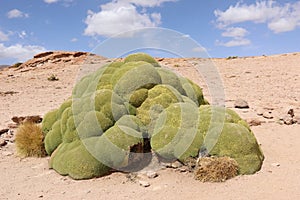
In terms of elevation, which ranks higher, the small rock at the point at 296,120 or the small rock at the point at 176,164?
the small rock at the point at 296,120

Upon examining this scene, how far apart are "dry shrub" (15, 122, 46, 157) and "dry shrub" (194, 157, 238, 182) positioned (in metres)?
3.16

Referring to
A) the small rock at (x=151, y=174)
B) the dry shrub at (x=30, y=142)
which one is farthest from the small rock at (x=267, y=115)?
the dry shrub at (x=30, y=142)

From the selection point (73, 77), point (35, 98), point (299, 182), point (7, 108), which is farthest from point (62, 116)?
point (73, 77)

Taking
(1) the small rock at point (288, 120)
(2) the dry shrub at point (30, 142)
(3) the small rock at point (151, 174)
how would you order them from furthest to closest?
(1) the small rock at point (288, 120) → (2) the dry shrub at point (30, 142) → (3) the small rock at point (151, 174)

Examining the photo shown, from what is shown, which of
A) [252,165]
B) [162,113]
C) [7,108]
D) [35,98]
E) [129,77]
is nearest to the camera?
[252,165]

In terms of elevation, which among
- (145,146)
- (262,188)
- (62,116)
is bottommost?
(262,188)

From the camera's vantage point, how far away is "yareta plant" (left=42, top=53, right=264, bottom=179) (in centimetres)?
519

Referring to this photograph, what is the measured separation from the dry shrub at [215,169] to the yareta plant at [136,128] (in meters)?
0.18

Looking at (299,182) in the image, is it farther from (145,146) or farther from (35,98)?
(35,98)

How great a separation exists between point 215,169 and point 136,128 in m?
1.40

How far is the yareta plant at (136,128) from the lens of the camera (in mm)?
5188

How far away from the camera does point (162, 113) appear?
5.62m

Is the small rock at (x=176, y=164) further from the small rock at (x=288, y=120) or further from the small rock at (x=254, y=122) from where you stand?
the small rock at (x=288, y=120)

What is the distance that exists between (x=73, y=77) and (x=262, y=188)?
56.0 feet
